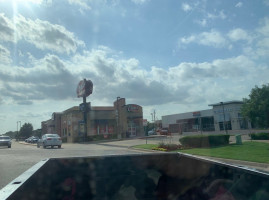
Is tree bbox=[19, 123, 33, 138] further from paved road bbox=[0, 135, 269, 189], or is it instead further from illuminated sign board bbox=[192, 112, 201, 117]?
paved road bbox=[0, 135, 269, 189]

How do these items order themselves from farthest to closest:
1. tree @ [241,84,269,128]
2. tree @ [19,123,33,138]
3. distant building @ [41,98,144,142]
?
tree @ [19,123,33,138] → distant building @ [41,98,144,142] → tree @ [241,84,269,128]

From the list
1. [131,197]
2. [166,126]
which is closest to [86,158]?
[131,197]

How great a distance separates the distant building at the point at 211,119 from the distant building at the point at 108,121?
11697 mm

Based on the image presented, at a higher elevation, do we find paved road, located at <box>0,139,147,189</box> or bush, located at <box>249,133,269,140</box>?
bush, located at <box>249,133,269,140</box>

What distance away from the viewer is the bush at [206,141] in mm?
19241

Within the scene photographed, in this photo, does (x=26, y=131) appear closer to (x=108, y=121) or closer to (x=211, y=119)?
(x=108, y=121)

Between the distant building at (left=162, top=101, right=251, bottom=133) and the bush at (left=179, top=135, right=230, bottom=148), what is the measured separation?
91.0 feet

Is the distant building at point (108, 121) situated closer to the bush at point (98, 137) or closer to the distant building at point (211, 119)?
the bush at point (98, 137)

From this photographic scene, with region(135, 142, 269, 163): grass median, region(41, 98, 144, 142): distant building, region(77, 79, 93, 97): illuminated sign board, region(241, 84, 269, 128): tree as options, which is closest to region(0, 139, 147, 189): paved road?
region(135, 142, 269, 163): grass median

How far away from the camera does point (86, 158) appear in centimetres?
355

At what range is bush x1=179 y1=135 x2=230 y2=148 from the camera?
19.2m

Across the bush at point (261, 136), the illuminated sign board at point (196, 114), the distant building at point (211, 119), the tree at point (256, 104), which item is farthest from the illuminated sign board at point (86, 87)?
the illuminated sign board at point (196, 114)

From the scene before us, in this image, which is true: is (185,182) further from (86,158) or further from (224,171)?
(86,158)

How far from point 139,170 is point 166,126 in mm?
65757
